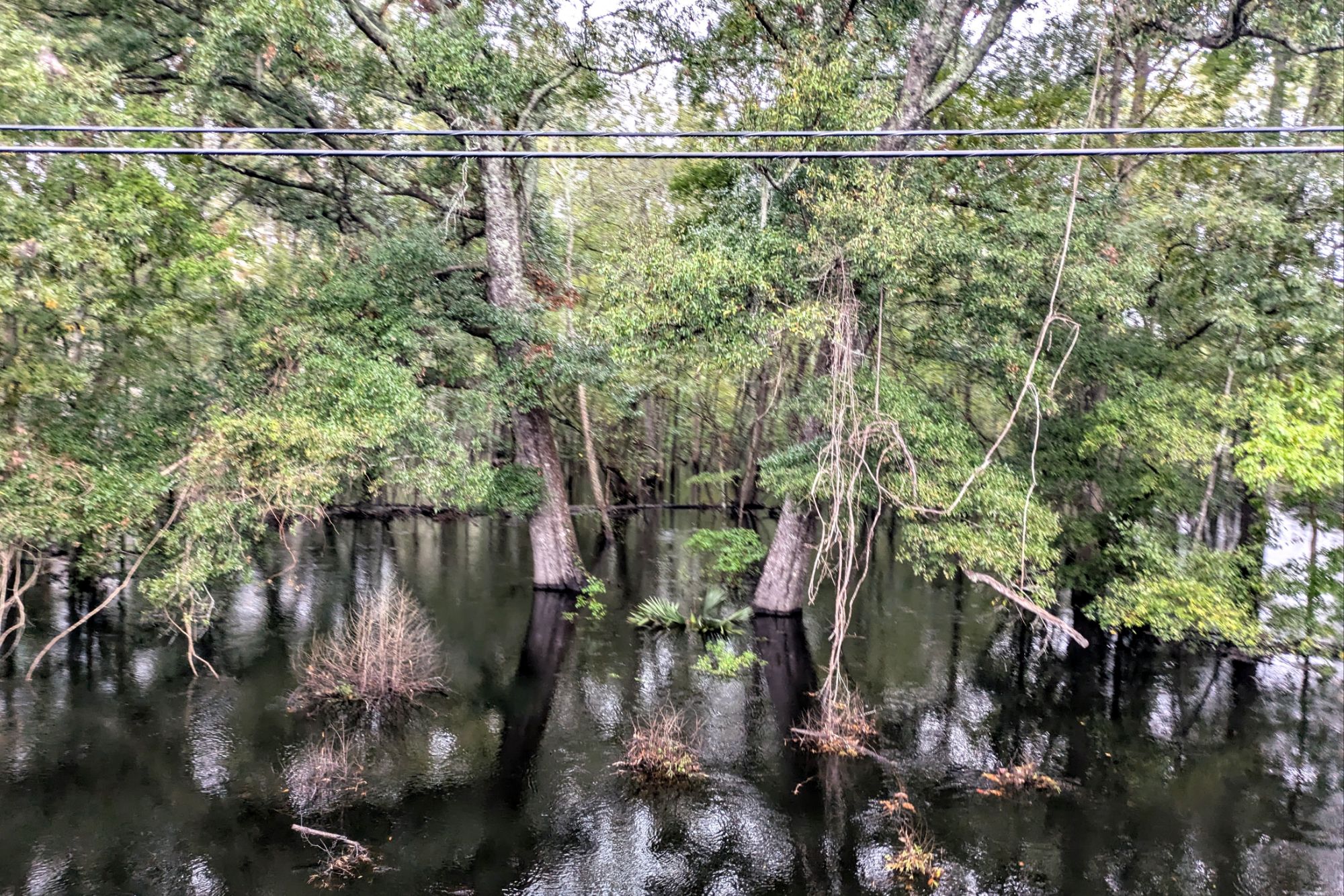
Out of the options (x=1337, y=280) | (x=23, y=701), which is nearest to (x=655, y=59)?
(x=1337, y=280)

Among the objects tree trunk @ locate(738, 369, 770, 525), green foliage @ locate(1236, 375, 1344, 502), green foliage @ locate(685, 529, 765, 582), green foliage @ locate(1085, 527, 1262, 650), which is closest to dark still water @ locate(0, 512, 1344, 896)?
green foliage @ locate(685, 529, 765, 582)

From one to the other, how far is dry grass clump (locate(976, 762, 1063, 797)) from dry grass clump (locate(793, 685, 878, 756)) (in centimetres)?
160

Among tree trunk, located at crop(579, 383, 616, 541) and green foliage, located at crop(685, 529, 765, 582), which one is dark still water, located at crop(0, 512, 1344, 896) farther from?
tree trunk, located at crop(579, 383, 616, 541)

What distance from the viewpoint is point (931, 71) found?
1256 centimetres

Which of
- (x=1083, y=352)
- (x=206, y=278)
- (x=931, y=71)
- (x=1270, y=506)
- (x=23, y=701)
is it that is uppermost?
(x=931, y=71)

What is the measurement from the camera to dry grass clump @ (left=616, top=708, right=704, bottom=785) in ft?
33.0

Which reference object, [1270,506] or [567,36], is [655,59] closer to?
[567,36]

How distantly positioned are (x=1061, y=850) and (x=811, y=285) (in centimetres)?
809

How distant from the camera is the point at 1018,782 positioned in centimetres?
1028

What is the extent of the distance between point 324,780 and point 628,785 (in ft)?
12.0

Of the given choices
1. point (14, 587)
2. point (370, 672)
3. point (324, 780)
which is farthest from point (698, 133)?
point (14, 587)

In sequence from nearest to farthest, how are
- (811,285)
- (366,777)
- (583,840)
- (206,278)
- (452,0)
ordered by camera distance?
1. (583,840)
2. (366,777)
3. (206,278)
4. (811,285)
5. (452,0)

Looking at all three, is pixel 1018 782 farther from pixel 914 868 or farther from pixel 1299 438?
pixel 1299 438

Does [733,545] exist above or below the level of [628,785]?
above
